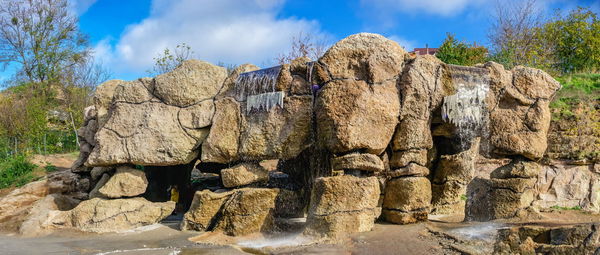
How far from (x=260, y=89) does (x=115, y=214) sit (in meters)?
3.34

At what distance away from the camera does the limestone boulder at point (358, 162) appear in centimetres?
726

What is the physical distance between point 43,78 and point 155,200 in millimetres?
16428

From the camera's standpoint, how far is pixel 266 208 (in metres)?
7.99

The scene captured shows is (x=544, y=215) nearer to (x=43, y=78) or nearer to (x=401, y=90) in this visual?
(x=401, y=90)

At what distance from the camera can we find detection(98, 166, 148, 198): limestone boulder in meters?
8.95

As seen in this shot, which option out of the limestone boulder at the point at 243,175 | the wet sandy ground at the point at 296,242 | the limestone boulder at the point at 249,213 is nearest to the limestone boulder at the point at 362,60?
the limestone boulder at the point at 243,175

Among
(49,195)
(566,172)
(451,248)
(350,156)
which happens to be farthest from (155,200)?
(566,172)

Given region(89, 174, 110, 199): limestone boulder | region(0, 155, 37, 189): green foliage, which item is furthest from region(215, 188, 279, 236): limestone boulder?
region(0, 155, 37, 189): green foliage

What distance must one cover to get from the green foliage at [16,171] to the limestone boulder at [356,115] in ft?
31.1

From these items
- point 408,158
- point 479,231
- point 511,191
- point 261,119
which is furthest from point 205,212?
point 511,191

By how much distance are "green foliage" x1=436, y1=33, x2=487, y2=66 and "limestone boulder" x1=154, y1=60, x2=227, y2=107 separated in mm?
8442

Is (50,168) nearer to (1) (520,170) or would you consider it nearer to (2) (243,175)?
(2) (243,175)

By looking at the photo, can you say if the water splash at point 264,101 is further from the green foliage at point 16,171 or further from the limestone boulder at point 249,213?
the green foliage at point 16,171

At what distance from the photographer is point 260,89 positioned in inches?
333
